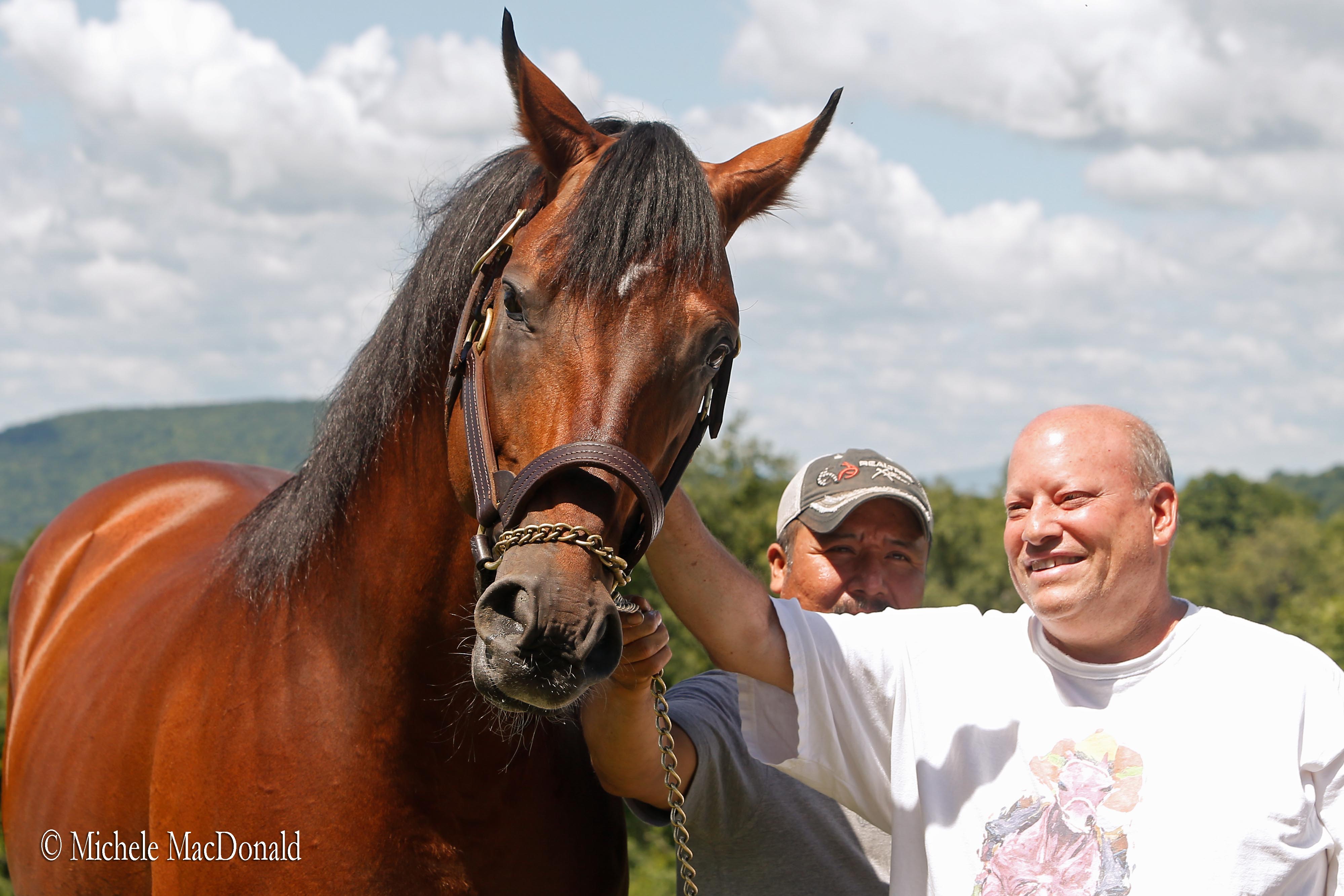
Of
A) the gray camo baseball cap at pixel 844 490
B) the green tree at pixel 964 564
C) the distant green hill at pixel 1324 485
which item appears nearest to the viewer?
the gray camo baseball cap at pixel 844 490

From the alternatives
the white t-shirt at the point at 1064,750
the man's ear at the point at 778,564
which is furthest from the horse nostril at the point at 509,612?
the man's ear at the point at 778,564

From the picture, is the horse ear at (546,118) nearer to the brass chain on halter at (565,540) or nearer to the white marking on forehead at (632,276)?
the white marking on forehead at (632,276)

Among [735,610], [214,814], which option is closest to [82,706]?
[214,814]

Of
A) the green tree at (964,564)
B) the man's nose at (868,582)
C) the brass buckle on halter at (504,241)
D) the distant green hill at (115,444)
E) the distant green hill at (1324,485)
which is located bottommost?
the man's nose at (868,582)

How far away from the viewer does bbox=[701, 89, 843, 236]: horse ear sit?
2627mm

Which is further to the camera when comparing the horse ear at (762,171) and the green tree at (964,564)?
the green tree at (964,564)

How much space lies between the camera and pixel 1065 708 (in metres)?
2.60

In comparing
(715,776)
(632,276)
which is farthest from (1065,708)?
(632,276)

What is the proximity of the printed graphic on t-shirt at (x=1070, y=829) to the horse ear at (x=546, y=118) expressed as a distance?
1.78 metres

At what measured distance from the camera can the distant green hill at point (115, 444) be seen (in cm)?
15675

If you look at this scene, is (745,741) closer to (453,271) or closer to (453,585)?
(453,585)

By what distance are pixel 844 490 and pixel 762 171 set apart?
4.34ft

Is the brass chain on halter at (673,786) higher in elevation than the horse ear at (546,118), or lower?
lower

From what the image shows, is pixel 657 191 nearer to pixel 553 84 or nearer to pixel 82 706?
pixel 553 84
